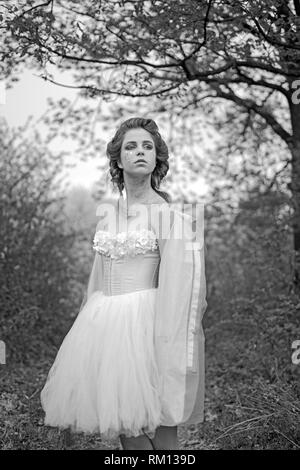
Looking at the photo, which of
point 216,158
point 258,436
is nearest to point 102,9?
point 258,436

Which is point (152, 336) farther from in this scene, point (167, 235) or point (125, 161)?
point (125, 161)

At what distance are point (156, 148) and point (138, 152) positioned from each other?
0.17 meters

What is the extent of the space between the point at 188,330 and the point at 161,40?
3366 millimetres

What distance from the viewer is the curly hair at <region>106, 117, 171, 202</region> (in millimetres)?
3105

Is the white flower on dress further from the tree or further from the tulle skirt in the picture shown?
the tree

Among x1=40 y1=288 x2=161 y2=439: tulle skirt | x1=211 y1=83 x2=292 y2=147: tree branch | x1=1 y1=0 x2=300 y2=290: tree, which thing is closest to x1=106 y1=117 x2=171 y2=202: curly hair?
x1=40 y1=288 x2=161 y2=439: tulle skirt

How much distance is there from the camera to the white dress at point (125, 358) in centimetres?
264

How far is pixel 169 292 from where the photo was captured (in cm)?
277

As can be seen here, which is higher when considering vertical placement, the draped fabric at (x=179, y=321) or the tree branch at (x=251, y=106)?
the tree branch at (x=251, y=106)

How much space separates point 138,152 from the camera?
3020 mm

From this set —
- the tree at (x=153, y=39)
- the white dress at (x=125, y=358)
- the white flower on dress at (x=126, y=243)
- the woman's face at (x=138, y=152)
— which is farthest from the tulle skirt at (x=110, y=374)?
the tree at (x=153, y=39)

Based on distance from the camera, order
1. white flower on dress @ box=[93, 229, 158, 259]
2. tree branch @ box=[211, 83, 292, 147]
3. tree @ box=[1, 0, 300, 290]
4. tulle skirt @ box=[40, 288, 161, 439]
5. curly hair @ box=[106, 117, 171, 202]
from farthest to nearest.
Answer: tree branch @ box=[211, 83, 292, 147] → tree @ box=[1, 0, 300, 290] → curly hair @ box=[106, 117, 171, 202] → white flower on dress @ box=[93, 229, 158, 259] → tulle skirt @ box=[40, 288, 161, 439]

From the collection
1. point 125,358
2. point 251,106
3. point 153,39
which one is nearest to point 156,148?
point 125,358

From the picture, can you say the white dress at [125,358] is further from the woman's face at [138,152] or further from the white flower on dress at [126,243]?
the woman's face at [138,152]
